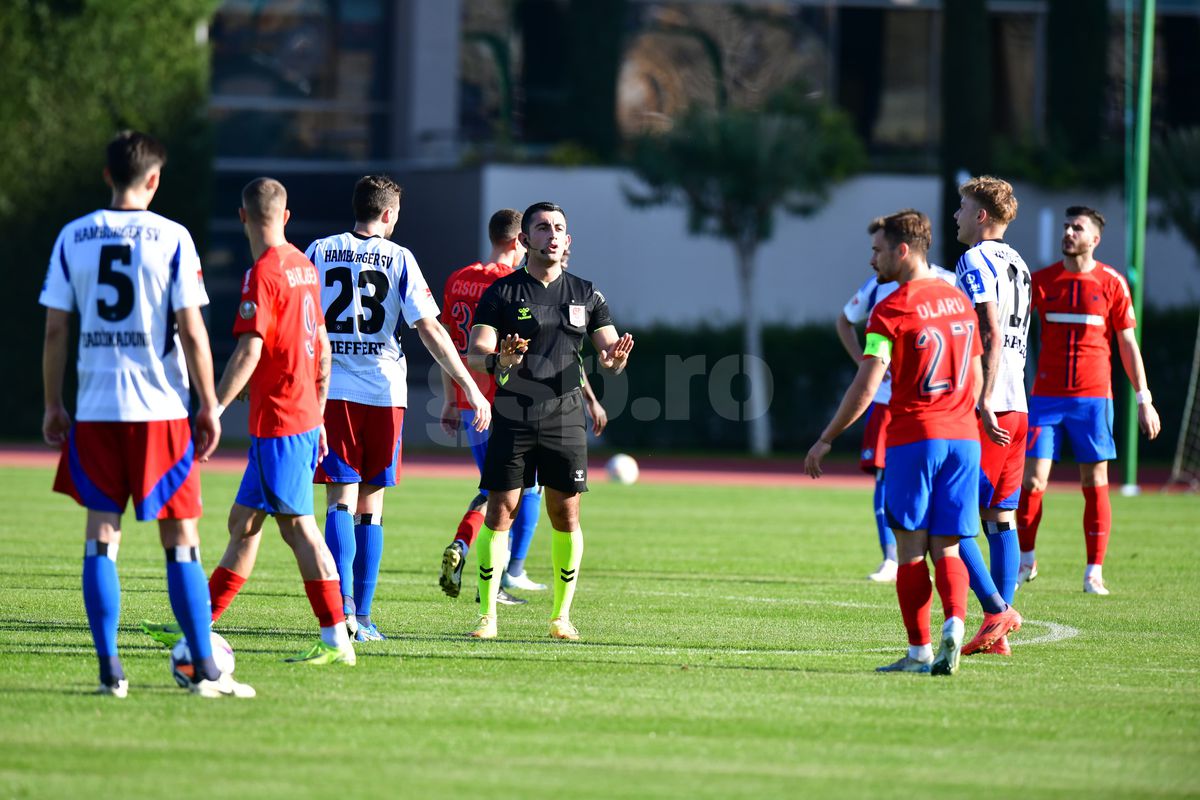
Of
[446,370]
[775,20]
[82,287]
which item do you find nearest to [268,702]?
[82,287]

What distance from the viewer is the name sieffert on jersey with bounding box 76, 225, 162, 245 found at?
694cm

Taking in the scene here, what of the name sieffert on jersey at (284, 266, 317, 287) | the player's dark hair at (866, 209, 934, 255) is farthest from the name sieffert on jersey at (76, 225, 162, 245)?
the player's dark hair at (866, 209, 934, 255)

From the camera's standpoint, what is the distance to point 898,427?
814cm

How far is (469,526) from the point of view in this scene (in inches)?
417

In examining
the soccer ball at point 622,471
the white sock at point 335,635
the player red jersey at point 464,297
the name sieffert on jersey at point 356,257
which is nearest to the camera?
the white sock at point 335,635

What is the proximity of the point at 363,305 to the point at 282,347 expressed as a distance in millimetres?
1331

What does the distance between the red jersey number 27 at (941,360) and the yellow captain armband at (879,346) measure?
14 cm

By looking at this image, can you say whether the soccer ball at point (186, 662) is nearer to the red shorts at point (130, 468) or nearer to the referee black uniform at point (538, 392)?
the red shorts at point (130, 468)

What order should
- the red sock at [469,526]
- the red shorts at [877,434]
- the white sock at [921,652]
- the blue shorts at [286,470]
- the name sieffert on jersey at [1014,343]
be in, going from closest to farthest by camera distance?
the blue shorts at [286,470]
the white sock at [921,652]
the name sieffert on jersey at [1014,343]
the red sock at [469,526]
the red shorts at [877,434]

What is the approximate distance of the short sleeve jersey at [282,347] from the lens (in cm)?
768

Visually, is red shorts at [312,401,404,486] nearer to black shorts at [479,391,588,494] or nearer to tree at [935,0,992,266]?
black shorts at [479,391,588,494]

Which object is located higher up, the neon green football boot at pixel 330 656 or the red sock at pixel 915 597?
the red sock at pixel 915 597

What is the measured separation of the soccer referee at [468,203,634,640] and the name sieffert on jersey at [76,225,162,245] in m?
2.37

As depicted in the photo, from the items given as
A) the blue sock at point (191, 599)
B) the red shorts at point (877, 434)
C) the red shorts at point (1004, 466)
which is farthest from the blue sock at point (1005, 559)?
the blue sock at point (191, 599)
